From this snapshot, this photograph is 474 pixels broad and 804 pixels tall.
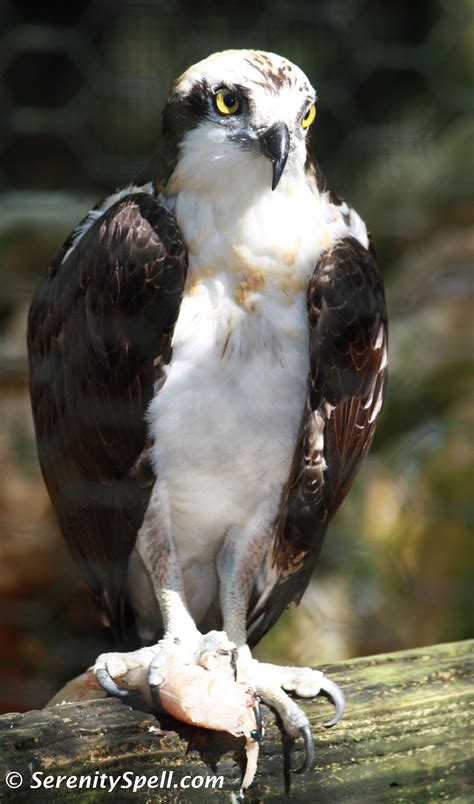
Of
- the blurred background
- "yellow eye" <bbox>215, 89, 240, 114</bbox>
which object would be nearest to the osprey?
"yellow eye" <bbox>215, 89, 240, 114</bbox>

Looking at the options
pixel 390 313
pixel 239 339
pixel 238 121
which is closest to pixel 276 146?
pixel 238 121

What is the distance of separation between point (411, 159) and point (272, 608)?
38.6 inches

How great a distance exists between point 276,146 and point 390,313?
0.72m

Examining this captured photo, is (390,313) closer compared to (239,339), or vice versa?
A: (239,339)

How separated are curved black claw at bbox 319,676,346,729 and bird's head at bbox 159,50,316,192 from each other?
1.59ft

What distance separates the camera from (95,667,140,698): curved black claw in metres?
1.06

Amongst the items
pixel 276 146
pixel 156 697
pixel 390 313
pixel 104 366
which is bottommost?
pixel 156 697

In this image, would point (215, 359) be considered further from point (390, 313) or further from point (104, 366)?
point (390, 313)

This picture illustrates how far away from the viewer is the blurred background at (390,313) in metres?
1.74

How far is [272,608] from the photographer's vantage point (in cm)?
132

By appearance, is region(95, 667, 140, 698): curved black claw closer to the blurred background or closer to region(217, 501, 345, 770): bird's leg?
region(217, 501, 345, 770): bird's leg

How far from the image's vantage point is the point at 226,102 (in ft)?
3.62

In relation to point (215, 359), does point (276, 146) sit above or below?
above

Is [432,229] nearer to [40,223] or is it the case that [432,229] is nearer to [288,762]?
[40,223]
